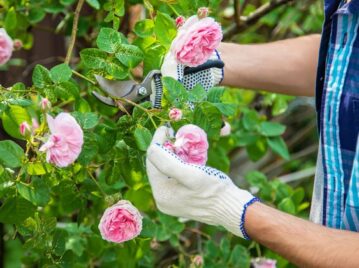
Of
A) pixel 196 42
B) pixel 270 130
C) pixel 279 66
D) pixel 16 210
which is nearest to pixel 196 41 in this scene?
pixel 196 42

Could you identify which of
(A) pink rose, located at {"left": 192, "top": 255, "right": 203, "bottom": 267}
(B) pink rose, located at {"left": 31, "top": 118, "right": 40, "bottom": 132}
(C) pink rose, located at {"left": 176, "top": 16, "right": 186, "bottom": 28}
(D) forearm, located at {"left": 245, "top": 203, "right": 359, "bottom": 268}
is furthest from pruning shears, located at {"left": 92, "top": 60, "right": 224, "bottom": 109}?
(A) pink rose, located at {"left": 192, "top": 255, "right": 203, "bottom": 267}

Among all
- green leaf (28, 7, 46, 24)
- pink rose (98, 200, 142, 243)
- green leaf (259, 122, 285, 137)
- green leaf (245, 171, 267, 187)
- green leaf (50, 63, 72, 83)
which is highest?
green leaf (50, 63, 72, 83)

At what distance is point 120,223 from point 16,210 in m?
Answer: 0.22

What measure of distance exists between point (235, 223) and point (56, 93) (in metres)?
0.46

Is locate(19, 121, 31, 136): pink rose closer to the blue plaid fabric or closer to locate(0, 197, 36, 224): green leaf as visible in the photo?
locate(0, 197, 36, 224): green leaf

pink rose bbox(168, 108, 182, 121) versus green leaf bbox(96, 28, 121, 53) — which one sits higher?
green leaf bbox(96, 28, 121, 53)

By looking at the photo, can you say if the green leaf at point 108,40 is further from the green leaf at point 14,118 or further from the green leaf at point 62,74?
the green leaf at point 14,118

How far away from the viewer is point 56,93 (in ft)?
A: 5.84

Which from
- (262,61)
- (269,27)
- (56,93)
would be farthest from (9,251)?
(56,93)

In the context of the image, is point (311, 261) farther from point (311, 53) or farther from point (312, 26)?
point (312, 26)

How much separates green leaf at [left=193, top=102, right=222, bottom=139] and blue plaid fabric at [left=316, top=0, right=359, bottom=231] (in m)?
0.28

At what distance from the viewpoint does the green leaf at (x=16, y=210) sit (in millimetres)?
1772

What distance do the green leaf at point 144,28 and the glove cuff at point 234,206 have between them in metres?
0.41

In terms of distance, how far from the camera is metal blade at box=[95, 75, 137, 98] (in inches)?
71.7
